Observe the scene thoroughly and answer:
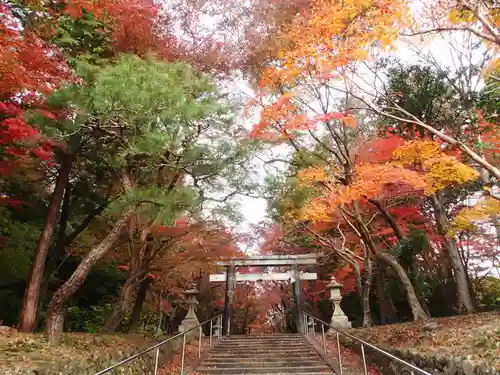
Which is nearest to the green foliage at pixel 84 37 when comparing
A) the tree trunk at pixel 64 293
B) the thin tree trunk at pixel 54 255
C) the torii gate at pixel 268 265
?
the tree trunk at pixel 64 293

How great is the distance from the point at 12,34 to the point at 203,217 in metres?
6.01

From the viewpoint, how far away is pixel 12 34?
21.7 ft

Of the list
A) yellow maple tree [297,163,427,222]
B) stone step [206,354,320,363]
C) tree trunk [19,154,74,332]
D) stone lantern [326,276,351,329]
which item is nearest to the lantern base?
stone lantern [326,276,351,329]

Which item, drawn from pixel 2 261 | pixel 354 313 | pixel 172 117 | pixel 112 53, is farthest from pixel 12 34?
pixel 354 313

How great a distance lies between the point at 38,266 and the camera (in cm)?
791

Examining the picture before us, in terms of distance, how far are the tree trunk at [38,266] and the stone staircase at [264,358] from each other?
3874 millimetres

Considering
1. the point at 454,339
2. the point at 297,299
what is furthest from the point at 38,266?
the point at 297,299

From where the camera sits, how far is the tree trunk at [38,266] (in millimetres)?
7332

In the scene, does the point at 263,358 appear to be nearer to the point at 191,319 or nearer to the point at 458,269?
the point at 191,319

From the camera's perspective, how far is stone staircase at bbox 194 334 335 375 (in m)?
7.32

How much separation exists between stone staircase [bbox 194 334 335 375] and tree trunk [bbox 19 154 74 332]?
12.7 ft

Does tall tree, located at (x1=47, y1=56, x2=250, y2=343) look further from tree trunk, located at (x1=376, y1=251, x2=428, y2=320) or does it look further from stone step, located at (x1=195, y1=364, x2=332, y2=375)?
tree trunk, located at (x1=376, y1=251, x2=428, y2=320)

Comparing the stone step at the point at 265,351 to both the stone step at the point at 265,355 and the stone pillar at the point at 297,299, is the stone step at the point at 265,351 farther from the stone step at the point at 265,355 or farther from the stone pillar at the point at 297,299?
the stone pillar at the point at 297,299

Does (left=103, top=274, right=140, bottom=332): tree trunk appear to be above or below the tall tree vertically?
below
